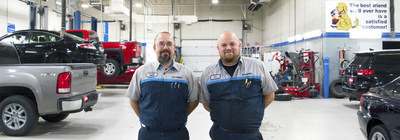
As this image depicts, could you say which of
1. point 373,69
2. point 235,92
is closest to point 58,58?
point 235,92

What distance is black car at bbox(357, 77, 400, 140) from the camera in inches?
108

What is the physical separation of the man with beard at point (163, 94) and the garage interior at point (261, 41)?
2419 mm

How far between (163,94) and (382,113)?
255 cm

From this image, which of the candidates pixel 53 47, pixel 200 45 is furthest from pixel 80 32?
pixel 200 45

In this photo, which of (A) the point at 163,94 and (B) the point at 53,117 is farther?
(B) the point at 53,117

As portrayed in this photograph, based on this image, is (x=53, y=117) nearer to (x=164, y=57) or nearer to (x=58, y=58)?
(x=58, y=58)

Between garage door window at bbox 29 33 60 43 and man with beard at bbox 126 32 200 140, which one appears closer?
man with beard at bbox 126 32 200 140

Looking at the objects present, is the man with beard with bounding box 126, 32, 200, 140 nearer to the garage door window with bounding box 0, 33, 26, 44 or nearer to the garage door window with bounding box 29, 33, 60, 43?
the garage door window with bounding box 29, 33, 60, 43

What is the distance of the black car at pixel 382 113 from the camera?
108 inches

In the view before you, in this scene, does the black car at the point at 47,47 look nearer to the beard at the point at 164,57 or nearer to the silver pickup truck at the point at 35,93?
the silver pickup truck at the point at 35,93

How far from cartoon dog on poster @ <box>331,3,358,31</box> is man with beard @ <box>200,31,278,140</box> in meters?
9.24

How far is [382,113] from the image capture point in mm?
2959

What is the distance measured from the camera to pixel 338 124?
5.28m


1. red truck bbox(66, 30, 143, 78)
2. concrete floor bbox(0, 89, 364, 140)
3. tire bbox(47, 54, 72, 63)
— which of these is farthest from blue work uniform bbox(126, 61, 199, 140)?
red truck bbox(66, 30, 143, 78)
